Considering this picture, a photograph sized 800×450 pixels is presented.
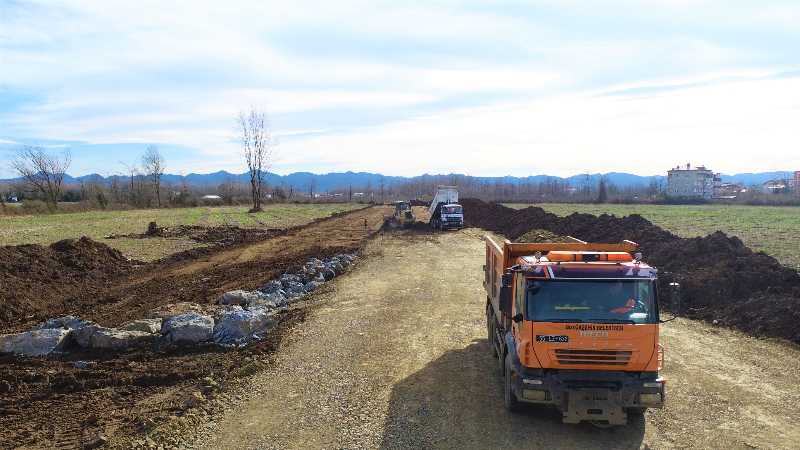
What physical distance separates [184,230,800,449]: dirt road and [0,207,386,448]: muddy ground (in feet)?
4.42

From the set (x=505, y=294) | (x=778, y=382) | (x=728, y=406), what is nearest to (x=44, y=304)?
(x=505, y=294)

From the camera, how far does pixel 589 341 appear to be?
294 inches

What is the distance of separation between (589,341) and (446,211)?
34732mm

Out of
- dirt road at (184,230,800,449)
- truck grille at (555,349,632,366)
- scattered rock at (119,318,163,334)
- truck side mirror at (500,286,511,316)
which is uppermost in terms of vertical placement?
truck side mirror at (500,286,511,316)

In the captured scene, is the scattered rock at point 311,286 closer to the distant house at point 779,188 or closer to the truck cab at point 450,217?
the truck cab at point 450,217

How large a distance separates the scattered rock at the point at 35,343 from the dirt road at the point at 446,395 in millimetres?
5123

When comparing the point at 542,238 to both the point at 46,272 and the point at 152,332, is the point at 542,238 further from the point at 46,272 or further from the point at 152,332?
the point at 46,272

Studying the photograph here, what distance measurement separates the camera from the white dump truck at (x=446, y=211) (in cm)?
4188

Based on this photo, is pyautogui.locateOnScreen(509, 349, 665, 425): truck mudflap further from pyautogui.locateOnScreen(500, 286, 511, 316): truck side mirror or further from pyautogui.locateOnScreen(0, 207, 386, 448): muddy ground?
pyautogui.locateOnScreen(0, 207, 386, 448): muddy ground

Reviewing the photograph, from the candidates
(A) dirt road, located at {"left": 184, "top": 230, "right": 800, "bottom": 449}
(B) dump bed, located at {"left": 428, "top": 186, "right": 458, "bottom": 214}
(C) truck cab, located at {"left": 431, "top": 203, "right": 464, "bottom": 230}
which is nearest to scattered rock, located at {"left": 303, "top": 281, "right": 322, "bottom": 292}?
(A) dirt road, located at {"left": 184, "top": 230, "right": 800, "bottom": 449}

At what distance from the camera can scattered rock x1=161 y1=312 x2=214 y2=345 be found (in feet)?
40.4

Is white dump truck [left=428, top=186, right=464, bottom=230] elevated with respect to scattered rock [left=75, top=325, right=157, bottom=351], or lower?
elevated

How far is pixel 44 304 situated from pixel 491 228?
110 feet

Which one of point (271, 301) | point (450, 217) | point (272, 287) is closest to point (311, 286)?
point (272, 287)
